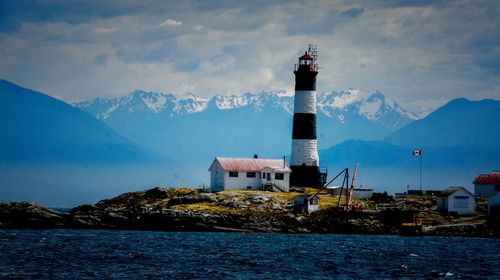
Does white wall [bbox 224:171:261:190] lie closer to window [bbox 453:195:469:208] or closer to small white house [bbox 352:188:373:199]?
small white house [bbox 352:188:373:199]

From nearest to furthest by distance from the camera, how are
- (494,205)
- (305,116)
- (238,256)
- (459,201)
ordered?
(238,256), (494,205), (459,201), (305,116)

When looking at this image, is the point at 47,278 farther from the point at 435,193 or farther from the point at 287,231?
the point at 435,193

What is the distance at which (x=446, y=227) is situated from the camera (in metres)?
103

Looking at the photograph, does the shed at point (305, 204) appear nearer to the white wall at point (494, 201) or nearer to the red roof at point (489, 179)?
the white wall at point (494, 201)

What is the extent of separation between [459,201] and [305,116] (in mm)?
22944

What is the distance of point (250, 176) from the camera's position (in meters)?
122

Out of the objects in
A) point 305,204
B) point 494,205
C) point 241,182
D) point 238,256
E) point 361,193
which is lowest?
point 238,256

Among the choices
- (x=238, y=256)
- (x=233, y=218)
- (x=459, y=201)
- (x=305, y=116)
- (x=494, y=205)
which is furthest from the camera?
(x=305, y=116)

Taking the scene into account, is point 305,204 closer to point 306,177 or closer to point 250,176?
point 250,176

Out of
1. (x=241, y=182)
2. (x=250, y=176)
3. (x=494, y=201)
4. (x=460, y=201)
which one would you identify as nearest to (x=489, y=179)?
(x=460, y=201)

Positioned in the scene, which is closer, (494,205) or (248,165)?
(494,205)

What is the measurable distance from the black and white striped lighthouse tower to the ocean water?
1959 centimetres

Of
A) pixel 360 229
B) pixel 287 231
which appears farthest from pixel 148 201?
pixel 360 229

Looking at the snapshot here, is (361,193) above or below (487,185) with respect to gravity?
below
